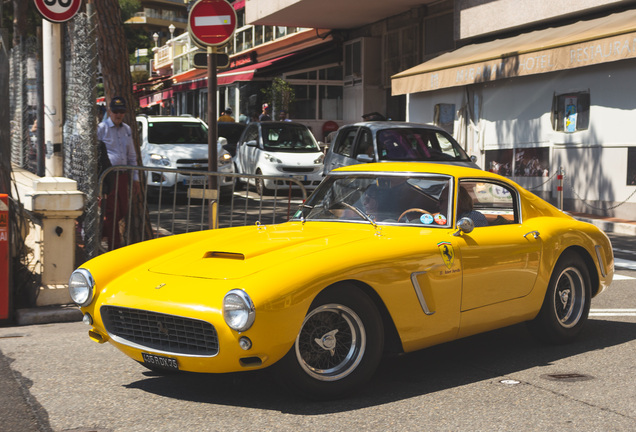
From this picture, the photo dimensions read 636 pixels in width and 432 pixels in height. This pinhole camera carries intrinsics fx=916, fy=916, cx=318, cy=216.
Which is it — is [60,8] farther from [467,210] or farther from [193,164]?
[193,164]

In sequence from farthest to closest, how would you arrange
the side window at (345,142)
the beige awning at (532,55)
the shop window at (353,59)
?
the shop window at (353,59) → the beige awning at (532,55) → the side window at (345,142)

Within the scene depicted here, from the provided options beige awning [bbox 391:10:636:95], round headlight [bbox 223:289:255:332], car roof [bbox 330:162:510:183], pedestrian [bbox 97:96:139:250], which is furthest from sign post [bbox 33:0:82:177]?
beige awning [bbox 391:10:636:95]

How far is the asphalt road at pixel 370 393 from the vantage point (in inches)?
180

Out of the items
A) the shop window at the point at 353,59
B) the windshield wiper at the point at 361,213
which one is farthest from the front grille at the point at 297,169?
the windshield wiper at the point at 361,213

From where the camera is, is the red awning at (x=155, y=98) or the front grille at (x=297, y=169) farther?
the red awning at (x=155, y=98)

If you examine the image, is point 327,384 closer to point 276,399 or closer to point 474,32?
point 276,399

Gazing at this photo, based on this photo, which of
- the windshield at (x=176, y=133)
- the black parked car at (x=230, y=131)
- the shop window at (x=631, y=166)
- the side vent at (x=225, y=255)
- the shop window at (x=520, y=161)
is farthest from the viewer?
the black parked car at (x=230, y=131)

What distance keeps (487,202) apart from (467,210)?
0.56 m

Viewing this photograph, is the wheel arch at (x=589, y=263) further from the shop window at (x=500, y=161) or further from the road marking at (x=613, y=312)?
the shop window at (x=500, y=161)

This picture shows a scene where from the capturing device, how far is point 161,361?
490cm

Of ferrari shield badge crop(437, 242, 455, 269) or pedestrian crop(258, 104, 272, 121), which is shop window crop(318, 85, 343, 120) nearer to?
pedestrian crop(258, 104, 272, 121)

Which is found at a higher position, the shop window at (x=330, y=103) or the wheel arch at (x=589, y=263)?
the shop window at (x=330, y=103)

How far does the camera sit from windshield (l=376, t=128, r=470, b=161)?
46.5ft

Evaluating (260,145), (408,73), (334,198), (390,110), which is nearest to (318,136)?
(390,110)
